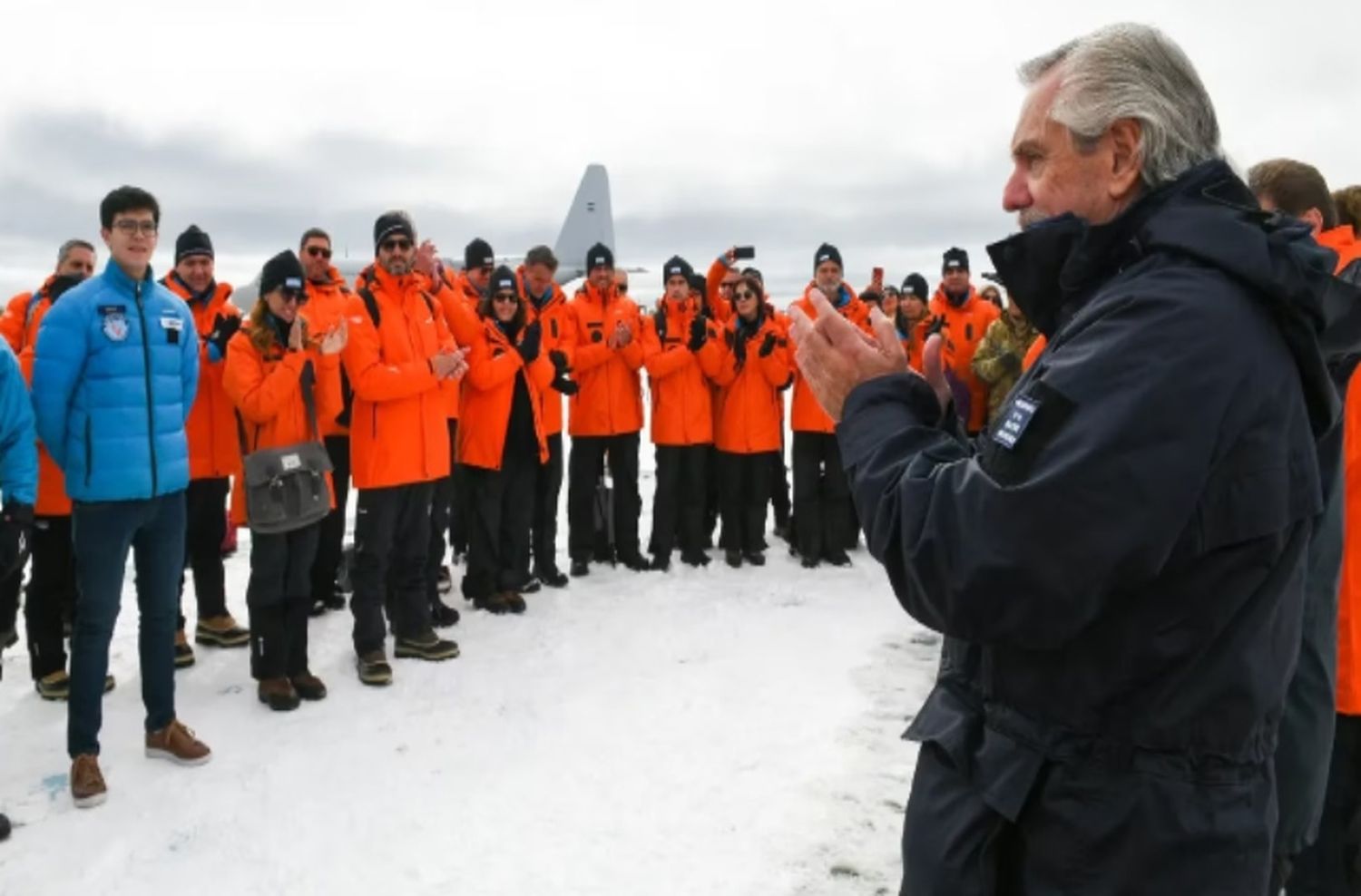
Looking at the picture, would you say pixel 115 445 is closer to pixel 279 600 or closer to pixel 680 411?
pixel 279 600

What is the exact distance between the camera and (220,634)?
18.1 ft

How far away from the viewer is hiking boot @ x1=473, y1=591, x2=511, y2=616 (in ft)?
20.4

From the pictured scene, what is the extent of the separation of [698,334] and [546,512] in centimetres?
185

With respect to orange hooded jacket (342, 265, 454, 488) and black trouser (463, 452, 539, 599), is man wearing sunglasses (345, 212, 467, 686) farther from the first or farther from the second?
black trouser (463, 452, 539, 599)

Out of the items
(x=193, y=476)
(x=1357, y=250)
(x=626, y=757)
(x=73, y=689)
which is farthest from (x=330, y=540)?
(x=1357, y=250)

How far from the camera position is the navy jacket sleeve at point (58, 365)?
3.77 metres

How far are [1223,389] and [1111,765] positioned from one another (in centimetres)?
51

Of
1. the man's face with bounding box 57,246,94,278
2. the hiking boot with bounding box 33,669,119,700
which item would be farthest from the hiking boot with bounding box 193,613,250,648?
the man's face with bounding box 57,246,94,278

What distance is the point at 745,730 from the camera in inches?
173

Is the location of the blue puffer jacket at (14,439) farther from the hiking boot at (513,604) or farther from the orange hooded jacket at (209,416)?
the hiking boot at (513,604)

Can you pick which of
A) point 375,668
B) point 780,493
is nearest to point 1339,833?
point 375,668

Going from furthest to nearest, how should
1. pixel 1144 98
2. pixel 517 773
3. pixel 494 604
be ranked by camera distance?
pixel 494 604, pixel 517 773, pixel 1144 98

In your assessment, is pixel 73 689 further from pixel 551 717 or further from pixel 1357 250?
pixel 1357 250

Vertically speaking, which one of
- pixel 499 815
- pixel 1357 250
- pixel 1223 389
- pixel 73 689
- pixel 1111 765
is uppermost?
pixel 1357 250
